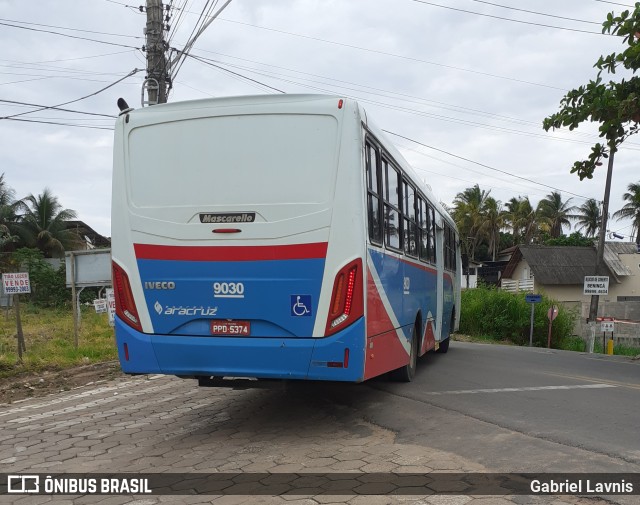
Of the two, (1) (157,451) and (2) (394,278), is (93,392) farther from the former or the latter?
(2) (394,278)

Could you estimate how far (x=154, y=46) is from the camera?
48.0 feet

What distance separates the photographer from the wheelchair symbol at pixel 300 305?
6.01 m

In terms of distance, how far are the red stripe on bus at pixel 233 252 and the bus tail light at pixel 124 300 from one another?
0.33 meters

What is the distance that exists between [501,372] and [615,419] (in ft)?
15.6

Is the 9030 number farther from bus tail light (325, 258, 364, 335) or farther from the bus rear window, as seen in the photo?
bus tail light (325, 258, 364, 335)

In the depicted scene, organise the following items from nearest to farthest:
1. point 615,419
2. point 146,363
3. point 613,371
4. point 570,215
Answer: point 146,363
point 615,419
point 613,371
point 570,215

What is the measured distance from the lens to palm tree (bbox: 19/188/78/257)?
44.9 metres

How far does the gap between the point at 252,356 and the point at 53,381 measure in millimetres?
6383

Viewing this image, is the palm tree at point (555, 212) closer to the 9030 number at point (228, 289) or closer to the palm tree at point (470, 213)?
the palm tree at point (470, 213)

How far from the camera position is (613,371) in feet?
44.9

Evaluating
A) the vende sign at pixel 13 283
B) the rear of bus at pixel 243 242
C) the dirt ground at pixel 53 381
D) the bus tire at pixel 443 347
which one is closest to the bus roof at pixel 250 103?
the rear of bus at pixel 243 242

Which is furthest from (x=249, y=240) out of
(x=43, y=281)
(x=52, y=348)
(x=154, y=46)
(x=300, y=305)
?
(x=43, y=281)

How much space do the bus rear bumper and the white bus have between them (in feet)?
0.04

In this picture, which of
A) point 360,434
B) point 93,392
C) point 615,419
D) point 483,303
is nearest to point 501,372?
point 615,419
